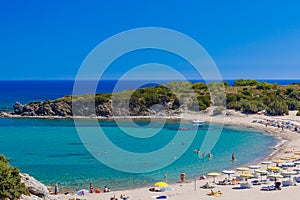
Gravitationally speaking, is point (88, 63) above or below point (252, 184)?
above

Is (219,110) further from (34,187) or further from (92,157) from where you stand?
(34,187)

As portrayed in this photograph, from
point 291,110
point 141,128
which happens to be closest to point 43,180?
point 141,128

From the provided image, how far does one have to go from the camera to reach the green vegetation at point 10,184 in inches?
664

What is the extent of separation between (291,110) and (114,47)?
2505 inches

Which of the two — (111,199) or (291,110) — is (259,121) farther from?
(111,199)

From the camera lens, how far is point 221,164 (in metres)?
36.2

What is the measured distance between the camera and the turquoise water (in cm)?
3179

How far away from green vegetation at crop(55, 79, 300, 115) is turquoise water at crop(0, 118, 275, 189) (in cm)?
1012

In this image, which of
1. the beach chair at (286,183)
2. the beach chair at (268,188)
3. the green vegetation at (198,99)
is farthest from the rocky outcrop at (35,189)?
the green vegetation at (198,99)

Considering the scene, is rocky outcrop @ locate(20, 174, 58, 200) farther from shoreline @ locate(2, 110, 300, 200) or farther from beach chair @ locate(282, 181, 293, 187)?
beach chair @ locate(282, 181, 293, 187)

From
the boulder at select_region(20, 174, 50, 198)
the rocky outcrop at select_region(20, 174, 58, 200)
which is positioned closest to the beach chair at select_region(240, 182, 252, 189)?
the rocky outcrop at select_region(20, 174, 58, 200)

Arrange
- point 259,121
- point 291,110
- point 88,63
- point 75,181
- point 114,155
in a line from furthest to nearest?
point 291,110 → point 259,121 → point 114,155 → point 75,181 → point 88,63

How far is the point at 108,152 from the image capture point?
140 feet

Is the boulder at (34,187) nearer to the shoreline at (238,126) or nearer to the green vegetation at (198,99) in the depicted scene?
the shoreline at (238,126)
